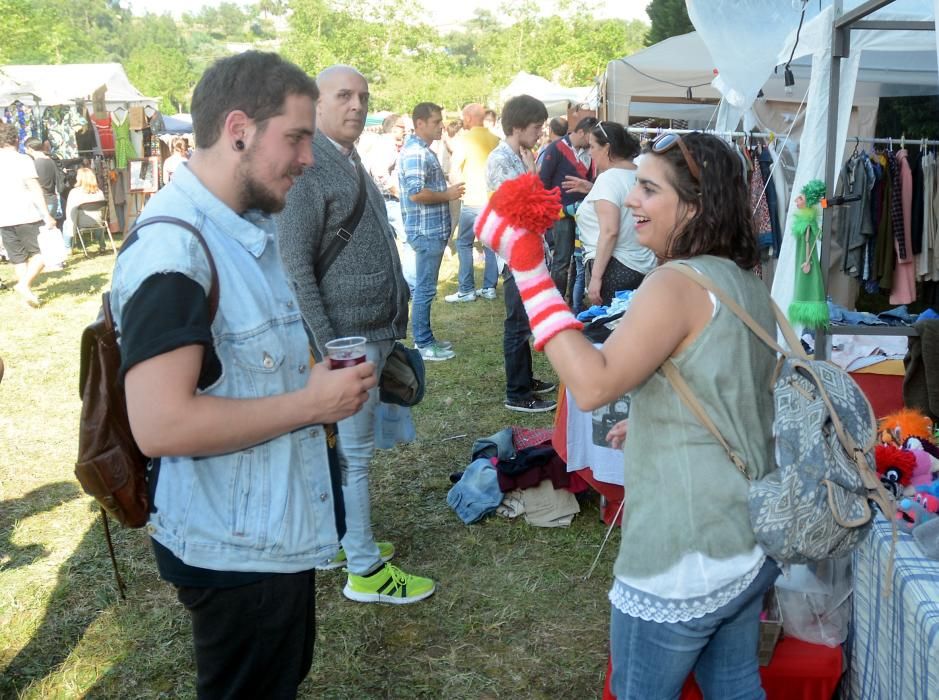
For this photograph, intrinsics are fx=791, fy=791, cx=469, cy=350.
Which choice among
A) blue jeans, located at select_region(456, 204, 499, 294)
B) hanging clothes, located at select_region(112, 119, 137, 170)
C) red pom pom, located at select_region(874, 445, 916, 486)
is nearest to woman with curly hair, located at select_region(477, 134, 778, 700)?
red pom pom, located at select_region(874, 445, 916, 486)

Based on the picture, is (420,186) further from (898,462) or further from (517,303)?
(898,462)

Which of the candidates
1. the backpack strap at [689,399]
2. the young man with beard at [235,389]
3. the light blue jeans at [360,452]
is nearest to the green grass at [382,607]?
the light blue jeans at [360,452]

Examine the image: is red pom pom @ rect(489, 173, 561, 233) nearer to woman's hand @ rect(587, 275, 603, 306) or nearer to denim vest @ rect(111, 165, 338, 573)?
denim vest @ rect(111, 165, 338, 573)

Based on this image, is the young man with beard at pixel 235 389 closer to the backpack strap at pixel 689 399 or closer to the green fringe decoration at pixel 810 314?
the backpack strap at pixel 689 399

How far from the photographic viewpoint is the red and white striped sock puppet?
5.12 ft

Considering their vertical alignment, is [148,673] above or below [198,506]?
below

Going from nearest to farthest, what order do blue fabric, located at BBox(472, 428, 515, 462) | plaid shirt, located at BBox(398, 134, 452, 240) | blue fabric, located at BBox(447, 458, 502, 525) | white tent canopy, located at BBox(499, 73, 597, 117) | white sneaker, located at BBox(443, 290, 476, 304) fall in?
blue fabric, located at BBox(447, 458, 502, 525)
blue fabric, located at BBox(472, 428, 515, 462)
plaid shirt, located at BBox(398, 134, 452, 240)
white sneaker, located at BBox(443, 290, 476, 304)
white tent canopy, located at BBox(499, 73, 597, 117)

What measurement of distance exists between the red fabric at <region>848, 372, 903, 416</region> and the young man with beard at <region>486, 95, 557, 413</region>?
2011 mm

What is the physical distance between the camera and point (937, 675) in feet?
5.74

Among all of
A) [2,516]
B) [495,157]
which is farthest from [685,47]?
[2,516]

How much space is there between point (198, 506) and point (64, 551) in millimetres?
2876

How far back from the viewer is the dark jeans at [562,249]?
22.4 ft

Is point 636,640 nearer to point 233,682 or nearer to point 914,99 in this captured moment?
point 233,682

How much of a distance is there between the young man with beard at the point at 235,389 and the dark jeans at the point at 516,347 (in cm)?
374
